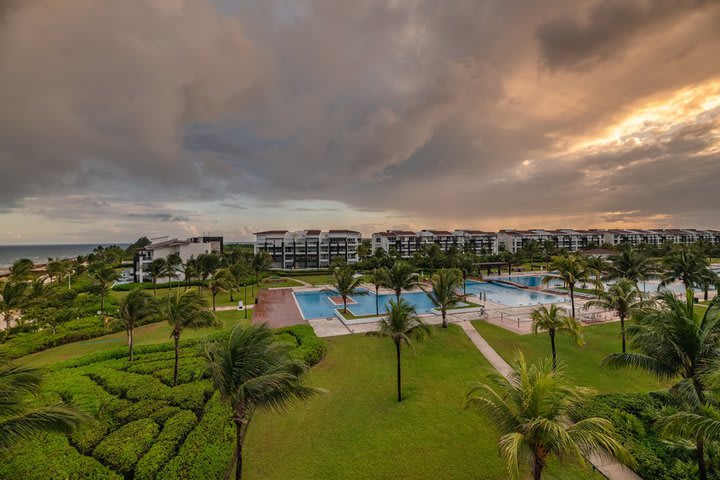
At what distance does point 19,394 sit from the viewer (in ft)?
21.0

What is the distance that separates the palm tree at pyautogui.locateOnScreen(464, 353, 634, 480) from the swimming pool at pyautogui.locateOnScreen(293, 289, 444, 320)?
2120 cm

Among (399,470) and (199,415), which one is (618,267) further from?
(199,415)

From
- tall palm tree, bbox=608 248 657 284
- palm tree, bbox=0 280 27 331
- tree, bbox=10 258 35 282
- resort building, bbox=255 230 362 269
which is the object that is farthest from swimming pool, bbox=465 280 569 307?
tree, bbox=10 258 35 282

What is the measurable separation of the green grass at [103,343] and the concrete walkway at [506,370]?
15.8 meters

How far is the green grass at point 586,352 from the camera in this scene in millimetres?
15268

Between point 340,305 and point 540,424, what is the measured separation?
3012cm

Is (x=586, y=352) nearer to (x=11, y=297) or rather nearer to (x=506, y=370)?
(x=506, y=370)

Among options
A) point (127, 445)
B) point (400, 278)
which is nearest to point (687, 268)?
point (400, 278)

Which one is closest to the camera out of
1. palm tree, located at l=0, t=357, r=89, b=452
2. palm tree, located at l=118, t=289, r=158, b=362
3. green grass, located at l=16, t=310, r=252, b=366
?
palm tree, located at l=0, t=357, r=89, b=452

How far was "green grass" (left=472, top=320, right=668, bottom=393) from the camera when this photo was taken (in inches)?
601

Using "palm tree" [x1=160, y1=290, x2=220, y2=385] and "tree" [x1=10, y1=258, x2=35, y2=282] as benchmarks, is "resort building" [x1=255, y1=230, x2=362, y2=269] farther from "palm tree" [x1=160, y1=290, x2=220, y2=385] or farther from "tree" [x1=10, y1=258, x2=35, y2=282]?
"palm tree" [x1=160, y1=290, x2=220, y2=385]

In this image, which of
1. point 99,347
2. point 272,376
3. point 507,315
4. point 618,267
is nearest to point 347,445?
point 272,376

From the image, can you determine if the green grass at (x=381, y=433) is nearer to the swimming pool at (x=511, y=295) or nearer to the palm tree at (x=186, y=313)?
the palm tree at (x=186, y=313)

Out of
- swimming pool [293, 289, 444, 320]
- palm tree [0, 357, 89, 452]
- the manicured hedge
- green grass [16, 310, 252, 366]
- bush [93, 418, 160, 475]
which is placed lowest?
green grass [16, 310, 252, 366]
